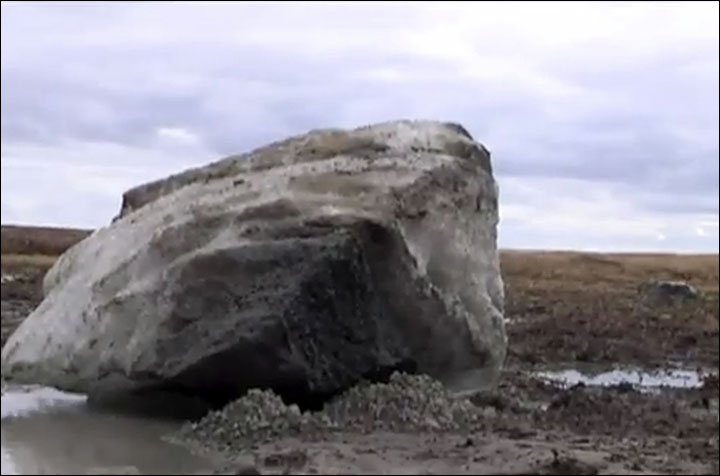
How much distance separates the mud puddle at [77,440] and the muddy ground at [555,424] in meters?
0.40

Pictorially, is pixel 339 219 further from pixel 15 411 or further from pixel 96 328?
pixel 15 411

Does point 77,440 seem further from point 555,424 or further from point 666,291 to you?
point 666,291

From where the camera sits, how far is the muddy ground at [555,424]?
326 inches

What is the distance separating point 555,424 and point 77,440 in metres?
3.81

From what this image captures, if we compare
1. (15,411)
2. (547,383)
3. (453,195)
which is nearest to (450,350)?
(453,195)

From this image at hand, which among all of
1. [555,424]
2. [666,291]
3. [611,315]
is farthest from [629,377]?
[666,291]

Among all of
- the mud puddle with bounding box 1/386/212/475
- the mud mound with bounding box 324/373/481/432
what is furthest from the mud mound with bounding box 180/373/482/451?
the mud puddle with bounding box 1/386/212/475

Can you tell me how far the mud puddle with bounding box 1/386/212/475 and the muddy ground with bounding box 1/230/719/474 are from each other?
398 mm

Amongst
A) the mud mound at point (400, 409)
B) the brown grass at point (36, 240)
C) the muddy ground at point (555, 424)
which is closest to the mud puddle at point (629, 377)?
the muddy ground at point (555, 424)

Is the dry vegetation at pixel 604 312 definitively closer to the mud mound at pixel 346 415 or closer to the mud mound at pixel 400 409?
the mud mound at pixel 346 415

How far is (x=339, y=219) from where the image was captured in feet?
33.8

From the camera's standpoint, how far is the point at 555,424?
10359mm

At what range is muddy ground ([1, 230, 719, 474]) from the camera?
8281mm

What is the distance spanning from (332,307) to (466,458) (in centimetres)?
211
